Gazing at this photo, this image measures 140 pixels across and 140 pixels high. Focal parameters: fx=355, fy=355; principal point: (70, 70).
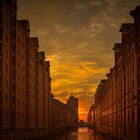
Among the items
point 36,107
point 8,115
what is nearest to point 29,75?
point 36,107

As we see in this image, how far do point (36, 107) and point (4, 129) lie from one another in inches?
1639

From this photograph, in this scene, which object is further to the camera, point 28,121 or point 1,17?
point 28,121

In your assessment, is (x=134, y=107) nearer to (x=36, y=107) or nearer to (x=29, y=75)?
(x=29, y=75)

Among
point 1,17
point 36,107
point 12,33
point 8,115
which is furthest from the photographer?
point 36,107

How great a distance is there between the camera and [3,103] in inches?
2269

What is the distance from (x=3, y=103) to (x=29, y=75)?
28.2 metres

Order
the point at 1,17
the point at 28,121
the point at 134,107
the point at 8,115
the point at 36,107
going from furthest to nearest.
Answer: the point at 36,107 < the point at 28,121 < the point at 8,115 < the point at 1,17 < the point at 134,107

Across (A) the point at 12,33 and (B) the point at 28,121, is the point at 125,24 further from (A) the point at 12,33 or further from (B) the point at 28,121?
(B) the point at 28,121

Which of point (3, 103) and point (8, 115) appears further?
point (8, 115)

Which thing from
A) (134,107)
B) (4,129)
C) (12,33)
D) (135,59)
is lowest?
(4,129)

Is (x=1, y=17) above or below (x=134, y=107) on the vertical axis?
above

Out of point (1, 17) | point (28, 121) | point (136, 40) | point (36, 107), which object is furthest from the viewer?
point (36, 107)

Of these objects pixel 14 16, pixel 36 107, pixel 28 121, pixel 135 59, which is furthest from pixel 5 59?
pixel 36 107

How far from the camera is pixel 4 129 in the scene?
191 feet
